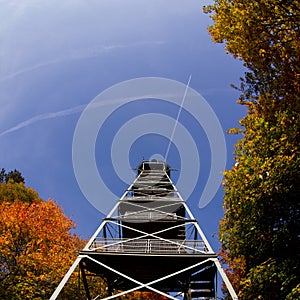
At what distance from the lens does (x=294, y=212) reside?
7594mm

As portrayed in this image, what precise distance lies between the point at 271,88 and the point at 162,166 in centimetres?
1255

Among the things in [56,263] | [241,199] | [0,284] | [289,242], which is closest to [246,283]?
[289,242]

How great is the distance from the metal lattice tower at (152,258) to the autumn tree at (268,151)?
3.46 ft

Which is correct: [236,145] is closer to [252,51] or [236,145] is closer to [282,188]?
[282,188]

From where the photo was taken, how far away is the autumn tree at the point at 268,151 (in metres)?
6.67

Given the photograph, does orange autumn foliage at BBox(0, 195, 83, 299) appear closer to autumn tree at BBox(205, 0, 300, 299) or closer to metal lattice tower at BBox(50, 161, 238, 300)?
metal lattice tower at BBox(50, 161, 238, 300)

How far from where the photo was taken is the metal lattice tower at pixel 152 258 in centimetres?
777

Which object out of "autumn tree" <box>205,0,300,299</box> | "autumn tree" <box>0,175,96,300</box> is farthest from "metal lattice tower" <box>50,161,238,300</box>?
"autumn tree" <box>0,175,96,300</box>

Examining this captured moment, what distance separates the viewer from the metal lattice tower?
7.77 meters

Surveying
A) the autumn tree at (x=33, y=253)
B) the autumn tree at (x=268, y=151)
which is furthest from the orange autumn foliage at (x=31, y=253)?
the autumn tree at (x=268, y=151)

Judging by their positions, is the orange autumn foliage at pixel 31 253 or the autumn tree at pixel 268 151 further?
the orange autumn foliage at pixel 31 253

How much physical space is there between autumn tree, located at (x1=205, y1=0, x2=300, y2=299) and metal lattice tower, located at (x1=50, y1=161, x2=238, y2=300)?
1054 mm

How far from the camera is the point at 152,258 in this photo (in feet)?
26.2

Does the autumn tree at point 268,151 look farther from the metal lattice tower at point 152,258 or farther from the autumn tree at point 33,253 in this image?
the autumn tree at point 33,253
